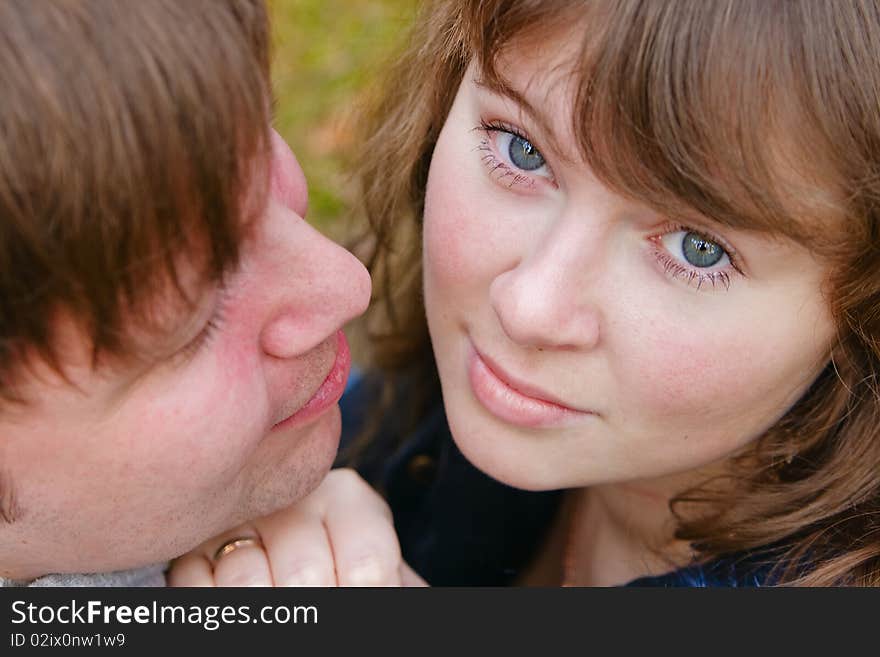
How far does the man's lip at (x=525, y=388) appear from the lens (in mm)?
2148

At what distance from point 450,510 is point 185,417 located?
1.28 metres

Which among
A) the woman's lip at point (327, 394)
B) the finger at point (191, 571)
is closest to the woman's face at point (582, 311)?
the woman's lip at point (327, 394)

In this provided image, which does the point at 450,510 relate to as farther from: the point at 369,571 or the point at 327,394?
the point at 327,394

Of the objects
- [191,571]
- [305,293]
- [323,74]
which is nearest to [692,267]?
[305,293]

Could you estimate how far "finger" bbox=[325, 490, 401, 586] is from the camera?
2283mm

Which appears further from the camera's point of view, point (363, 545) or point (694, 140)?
point (363, 545)

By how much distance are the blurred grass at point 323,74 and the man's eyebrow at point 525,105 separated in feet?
8.16

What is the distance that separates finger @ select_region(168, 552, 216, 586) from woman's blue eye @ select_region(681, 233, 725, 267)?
1160 mm

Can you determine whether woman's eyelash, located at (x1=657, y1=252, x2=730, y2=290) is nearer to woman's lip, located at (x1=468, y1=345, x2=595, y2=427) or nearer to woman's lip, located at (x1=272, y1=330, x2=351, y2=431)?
woman's lip, located at (x1=468, y1=345, x2=595, y2=427)

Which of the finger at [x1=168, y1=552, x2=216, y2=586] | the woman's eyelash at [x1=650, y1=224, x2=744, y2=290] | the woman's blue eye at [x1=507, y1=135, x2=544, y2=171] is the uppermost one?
the woman's blue eye at [x1=507, y1=135, x2=544, y2=171]

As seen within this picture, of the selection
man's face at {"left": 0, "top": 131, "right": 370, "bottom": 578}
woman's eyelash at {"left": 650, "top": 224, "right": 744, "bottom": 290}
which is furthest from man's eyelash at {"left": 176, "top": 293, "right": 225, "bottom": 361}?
woman's eyelash at {"left": 650, "top": 224, "right": 744, "bottom": 290}

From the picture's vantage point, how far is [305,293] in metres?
1.99

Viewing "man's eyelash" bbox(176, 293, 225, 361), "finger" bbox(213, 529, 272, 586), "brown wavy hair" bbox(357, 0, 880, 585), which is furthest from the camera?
"finger" bbox(213, 529, 272, 586)

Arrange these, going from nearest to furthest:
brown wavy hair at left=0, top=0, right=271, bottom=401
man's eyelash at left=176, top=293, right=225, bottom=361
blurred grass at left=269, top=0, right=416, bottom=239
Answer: brown wavy hair at left=0, top=0, right=271, bottom=401
man's eyelash at left=176, top=293, right=225, bottom=361
blurred grass at left=269, top=0, right=416, bottom=239
